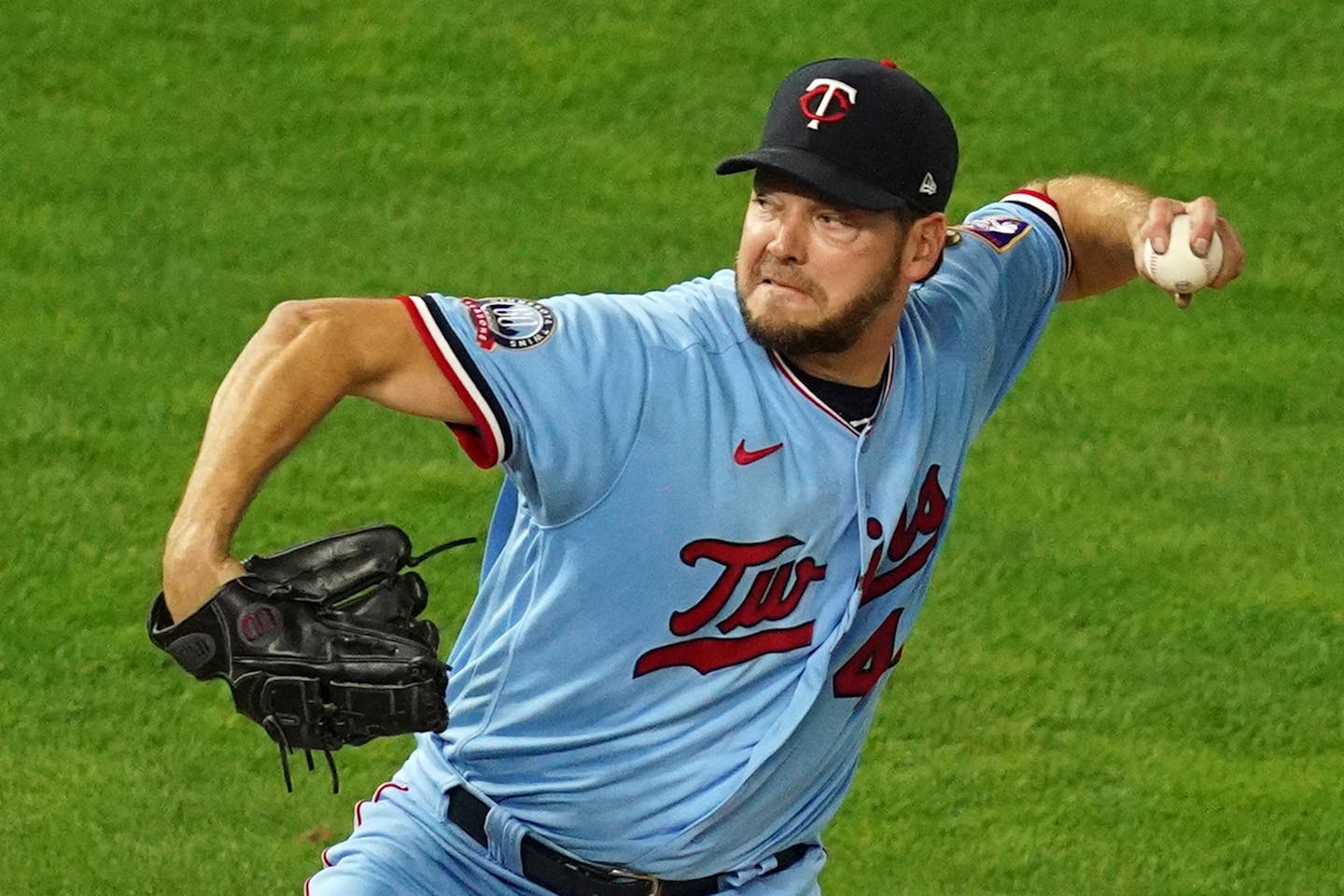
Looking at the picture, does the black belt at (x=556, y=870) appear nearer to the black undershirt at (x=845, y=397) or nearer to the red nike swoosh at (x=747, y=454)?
the red nike swoosh at (x=747, y=454)

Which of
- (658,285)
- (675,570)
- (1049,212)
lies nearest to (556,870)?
(675,570)

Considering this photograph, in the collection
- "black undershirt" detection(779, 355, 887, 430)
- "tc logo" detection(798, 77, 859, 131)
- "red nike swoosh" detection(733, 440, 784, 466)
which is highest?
"tc logo" detection(798, 77, 859, 131)

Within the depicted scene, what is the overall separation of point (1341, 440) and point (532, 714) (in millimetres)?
5661

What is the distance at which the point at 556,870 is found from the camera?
181 inches

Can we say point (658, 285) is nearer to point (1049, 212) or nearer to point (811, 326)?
point (1049, 212)

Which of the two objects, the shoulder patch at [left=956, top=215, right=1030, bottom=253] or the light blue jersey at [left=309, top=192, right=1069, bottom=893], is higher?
the shoulder patch at [left=956, top=215, right=1030, bottom=253]

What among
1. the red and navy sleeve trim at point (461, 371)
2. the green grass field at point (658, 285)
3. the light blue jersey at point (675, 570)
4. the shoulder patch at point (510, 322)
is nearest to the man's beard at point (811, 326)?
the light blue jersey at point (675, 570)

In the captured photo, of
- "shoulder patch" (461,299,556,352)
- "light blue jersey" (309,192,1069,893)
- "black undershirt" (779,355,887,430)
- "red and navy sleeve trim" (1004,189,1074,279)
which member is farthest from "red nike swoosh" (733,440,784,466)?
"red and navy sleeve trim" (1004,189,1074,279)

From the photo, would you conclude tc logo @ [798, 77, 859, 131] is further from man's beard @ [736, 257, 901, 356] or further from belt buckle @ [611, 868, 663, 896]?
belt buckle @ [611, 868, 663, 896]

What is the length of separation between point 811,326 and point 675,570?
518 mm

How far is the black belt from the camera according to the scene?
4.57 meters

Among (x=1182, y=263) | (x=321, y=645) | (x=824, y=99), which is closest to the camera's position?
(x=321, y=645)

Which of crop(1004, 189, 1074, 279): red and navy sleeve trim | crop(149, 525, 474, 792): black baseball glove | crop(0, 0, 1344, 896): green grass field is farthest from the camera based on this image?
crop(0, 0, 1344, 896): green grass field

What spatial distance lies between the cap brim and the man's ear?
182 millimetres
